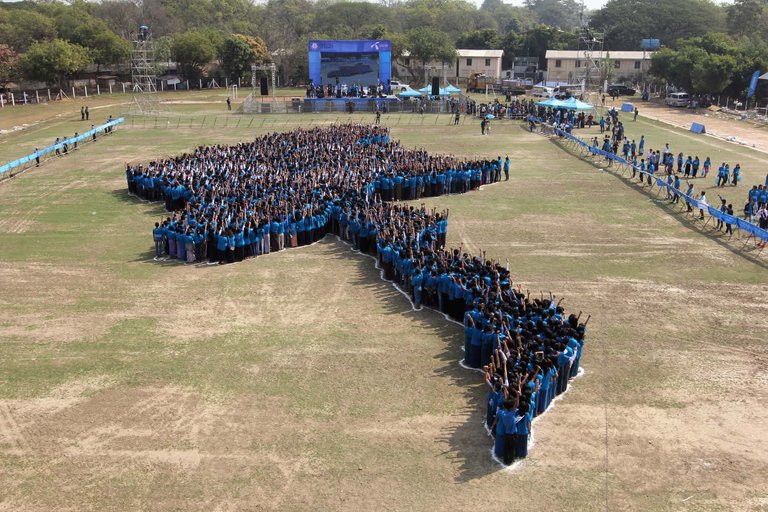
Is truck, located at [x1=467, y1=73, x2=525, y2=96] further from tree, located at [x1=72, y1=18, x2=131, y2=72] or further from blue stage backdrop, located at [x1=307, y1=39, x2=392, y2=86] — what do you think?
tree, located at [x1=72, y1=18, x2=131, y2=72]

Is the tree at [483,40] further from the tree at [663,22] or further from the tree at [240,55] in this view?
the tree at [240,55]

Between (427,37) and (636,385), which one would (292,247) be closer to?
(636,385)

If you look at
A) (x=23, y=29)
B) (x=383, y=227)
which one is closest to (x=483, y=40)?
(x=23, y=29)

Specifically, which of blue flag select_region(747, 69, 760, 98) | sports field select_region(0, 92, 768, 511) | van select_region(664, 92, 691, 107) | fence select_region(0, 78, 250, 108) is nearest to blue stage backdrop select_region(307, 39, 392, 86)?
fence select_region(0, 78, 250, 108)

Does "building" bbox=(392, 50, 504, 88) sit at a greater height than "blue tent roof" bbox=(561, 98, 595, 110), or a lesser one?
greater

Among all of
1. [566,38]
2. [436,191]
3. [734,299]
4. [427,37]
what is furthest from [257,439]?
[566,38]

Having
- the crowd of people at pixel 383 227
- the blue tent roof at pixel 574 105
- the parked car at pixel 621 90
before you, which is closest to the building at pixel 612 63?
the parked car at pixel 621 90
